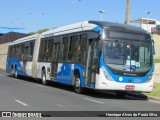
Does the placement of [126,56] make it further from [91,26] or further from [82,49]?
[82,49]

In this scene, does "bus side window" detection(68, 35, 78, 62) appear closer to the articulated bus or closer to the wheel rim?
the articulated bus

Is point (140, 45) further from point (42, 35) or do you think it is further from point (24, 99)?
point (42, 35)

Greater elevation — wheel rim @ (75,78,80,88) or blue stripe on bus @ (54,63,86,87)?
blue stripe on bus @ (54,63,86,87)

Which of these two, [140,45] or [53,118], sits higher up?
[140,45]

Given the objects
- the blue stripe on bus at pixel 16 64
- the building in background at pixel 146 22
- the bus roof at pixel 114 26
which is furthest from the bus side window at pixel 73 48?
the building in background at pixel 146 22

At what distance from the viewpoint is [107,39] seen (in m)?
18.5

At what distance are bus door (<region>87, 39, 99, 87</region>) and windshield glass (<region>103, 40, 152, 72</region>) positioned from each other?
496 millimetres

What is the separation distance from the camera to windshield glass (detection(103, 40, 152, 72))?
60.3ft

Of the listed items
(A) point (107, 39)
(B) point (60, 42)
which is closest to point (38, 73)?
(B) point (60, 42)

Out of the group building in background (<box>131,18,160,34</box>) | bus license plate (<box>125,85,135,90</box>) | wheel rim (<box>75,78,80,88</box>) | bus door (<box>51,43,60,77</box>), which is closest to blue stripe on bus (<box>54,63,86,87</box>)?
wheel rim (<box>75,78,80,88</box>)

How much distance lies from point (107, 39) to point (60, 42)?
5481 millimetres

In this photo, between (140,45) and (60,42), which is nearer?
(140,45)

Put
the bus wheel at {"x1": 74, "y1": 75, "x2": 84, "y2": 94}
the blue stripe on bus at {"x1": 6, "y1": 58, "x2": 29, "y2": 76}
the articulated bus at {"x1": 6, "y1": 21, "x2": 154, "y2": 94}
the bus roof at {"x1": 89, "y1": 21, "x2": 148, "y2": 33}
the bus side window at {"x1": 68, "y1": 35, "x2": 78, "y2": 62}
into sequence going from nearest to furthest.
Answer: the articulated bus at {"x1": 6, "y1": 21, "x2": 154, "y2": 94} < the bus roof at {"x1": 89, "y1": 21, "x2": 148, "y2": 33} < the bus wheel at {"x1": 74, "y1": 75, "x2": 84, "y2": 94} < the bus side window at {"x1": 68, "y1": 35, "x2": 78, "y2": 62} < the blue stripe on bus at {"x1": 6, "y1": 58, "x2": 29, "y2": 76}

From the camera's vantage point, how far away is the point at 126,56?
18.5 metres
